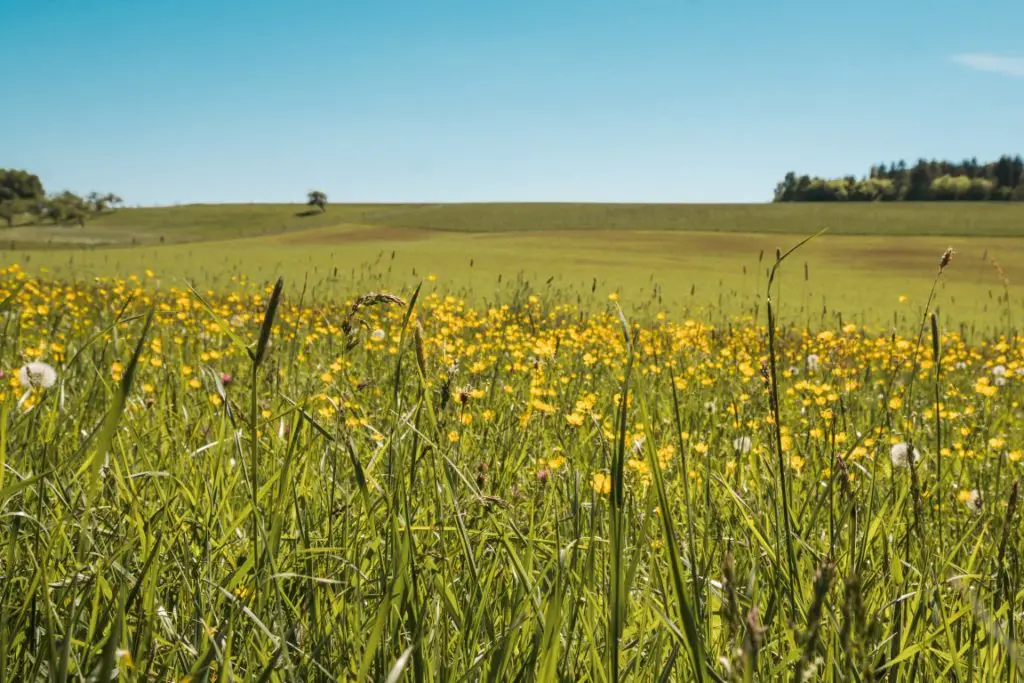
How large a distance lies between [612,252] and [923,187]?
8801 cm

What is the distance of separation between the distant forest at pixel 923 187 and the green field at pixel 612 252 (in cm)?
1994

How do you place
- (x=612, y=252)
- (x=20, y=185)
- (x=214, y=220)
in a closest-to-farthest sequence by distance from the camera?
(x=612, y=252) < (x=214, y=220) < (x=20, y=185)

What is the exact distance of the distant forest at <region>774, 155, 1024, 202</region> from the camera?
349 ft

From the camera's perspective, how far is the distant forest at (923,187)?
106 meters

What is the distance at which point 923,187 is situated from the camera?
110688 mm

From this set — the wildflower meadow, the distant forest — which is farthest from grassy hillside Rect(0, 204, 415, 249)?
the wildflower meadow

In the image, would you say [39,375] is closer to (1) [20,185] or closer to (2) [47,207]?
(2) [47,207]

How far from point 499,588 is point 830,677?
2.60 feet

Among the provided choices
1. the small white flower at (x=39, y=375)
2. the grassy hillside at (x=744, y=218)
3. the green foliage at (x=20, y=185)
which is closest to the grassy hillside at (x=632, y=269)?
the small white flower at (x=39, y=375)

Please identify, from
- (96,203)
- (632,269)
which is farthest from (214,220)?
(632,269)

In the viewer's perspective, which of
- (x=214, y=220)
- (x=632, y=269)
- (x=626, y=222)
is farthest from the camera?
(x=214, y=220)

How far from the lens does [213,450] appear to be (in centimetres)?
274

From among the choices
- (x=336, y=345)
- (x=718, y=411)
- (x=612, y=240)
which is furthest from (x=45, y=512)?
(x=612, y=240)

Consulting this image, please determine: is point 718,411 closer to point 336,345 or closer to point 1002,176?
point 336,345
